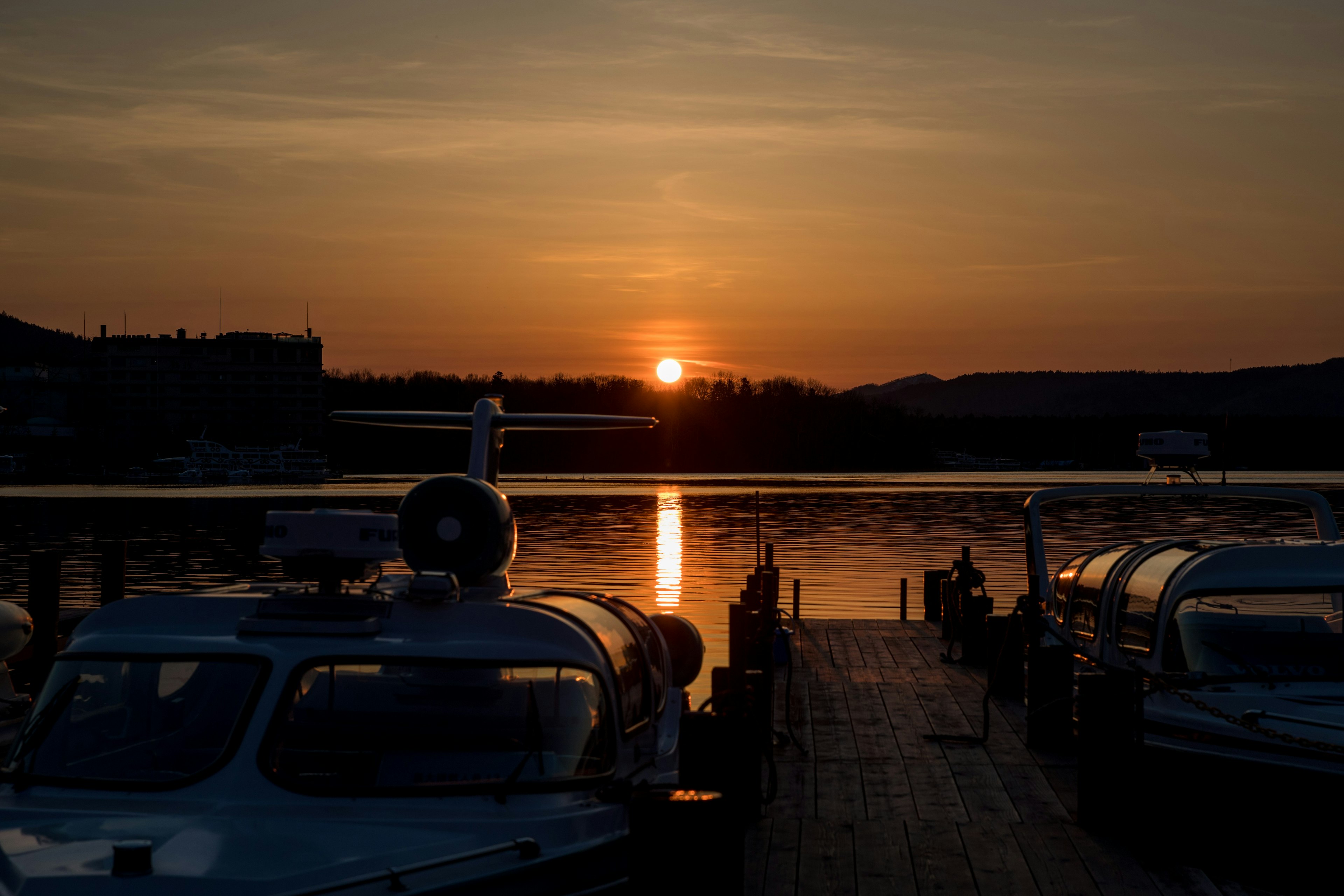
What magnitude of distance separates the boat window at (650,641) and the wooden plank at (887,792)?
226 cm

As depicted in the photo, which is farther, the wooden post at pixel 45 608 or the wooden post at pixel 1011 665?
the wooden post at pixel 45 608

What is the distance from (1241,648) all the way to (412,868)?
7236 mm

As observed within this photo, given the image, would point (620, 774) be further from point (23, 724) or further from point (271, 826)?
point (23, 724)

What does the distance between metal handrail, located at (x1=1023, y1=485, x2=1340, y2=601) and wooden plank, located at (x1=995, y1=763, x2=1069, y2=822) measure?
277 cm

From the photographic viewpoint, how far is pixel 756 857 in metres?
8.56

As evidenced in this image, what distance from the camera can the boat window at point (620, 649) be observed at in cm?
694

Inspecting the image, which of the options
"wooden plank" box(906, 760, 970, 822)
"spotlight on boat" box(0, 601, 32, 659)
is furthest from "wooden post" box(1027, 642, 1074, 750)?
"spotlight on boat" box(0, 601, 32, 659)

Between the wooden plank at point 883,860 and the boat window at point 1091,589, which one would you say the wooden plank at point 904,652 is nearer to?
the boat window at point 1091,589

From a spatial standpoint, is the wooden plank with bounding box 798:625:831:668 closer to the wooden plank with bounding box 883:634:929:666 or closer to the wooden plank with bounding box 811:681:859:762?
the wooden plank with bounding box 883:634:929:666

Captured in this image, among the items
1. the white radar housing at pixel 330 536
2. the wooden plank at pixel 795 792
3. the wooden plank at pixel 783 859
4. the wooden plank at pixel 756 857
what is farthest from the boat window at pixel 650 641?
the wooden plank at pixel 795 792

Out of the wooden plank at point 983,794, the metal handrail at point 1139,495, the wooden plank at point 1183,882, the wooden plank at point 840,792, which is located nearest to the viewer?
the wooden plank at point 1183,882

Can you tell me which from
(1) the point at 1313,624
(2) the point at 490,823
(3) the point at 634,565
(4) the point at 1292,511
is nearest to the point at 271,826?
(2) the point at 490,823

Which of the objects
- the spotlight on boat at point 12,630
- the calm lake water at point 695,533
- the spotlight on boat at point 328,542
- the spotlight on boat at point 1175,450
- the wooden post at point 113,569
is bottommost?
the calm lake water at point 695,533

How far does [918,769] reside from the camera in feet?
36.7
